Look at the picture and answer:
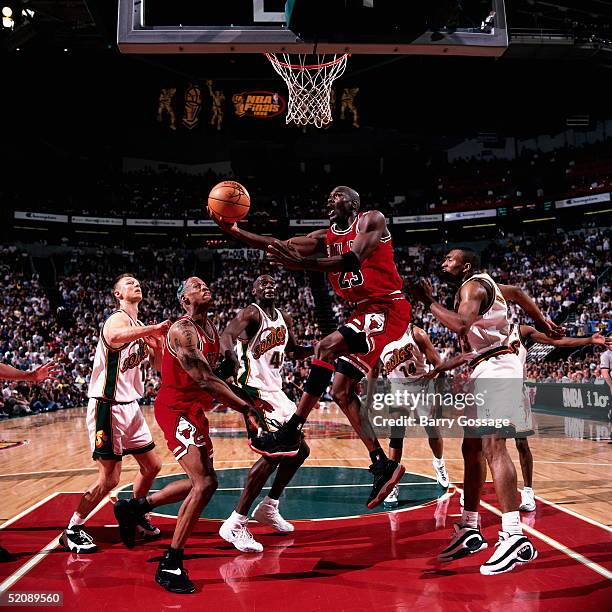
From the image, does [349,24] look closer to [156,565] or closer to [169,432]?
[169,432]

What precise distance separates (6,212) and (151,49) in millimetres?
23788

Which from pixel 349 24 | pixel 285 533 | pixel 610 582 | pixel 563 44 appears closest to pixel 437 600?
pixel 610 582

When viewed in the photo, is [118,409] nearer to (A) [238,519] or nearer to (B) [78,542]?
(B) [78,542]

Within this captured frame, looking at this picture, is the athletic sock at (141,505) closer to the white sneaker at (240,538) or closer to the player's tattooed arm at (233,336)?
the white sneaker at (240,538)

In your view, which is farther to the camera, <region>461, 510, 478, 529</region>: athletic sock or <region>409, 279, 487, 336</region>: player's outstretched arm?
<region>461, 510, 478, 529</region>: athletic sock

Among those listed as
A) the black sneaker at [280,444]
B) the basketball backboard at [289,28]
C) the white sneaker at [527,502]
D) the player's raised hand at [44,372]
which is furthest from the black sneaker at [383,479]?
the basketball backboard at [289,28]

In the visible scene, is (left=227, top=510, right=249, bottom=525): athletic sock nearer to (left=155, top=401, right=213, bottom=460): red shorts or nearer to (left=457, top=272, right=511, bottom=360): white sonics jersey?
(left=155, top=401, right=213, bottom=460): red shorts

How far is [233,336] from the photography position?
5.93m

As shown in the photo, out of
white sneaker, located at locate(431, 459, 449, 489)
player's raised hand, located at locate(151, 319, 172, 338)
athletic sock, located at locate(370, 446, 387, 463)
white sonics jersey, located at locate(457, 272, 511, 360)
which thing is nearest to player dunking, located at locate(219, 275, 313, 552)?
player's raised hand, located at locate(151, 319, 172, 338)

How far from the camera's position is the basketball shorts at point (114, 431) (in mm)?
5211

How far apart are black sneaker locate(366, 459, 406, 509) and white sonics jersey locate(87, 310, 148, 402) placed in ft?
7.71

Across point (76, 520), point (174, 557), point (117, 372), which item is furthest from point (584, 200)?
point (174, 557)

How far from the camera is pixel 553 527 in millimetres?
5441

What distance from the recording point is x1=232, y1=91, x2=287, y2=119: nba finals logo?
976 inches
